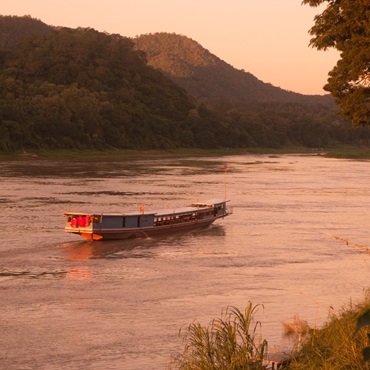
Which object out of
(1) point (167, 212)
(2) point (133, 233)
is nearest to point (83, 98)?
(1) point (167, 212)

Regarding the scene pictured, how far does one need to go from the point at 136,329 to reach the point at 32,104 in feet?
390

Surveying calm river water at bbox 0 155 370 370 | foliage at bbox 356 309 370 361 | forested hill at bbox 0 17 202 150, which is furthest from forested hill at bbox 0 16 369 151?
foliage at bbox 356 309 370 361

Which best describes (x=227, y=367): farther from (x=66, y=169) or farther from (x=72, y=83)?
(x=72, y=83)

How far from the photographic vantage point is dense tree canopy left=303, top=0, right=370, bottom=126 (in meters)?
24.2

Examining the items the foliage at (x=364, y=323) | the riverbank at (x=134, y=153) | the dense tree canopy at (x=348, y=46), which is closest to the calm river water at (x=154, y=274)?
the dense tree canopy at (x=348, y=46)

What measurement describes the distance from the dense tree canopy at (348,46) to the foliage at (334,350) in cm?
A: 1051

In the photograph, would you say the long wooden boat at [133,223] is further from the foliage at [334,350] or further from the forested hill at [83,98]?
the forested hill at [83,98]

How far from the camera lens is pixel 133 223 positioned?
42469 millimetres

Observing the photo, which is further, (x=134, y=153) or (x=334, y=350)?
(x=134, y=153)

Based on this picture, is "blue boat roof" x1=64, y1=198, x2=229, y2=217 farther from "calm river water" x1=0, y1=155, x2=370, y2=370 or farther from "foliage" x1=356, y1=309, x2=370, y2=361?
"foliage" x1=356, y1=309, x2=370, y2=361

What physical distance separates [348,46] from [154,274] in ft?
40.2

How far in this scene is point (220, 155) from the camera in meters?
164

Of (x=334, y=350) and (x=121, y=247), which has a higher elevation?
(x=334, y=350)

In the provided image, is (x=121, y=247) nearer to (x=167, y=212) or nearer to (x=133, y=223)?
(x=133, y=223)
